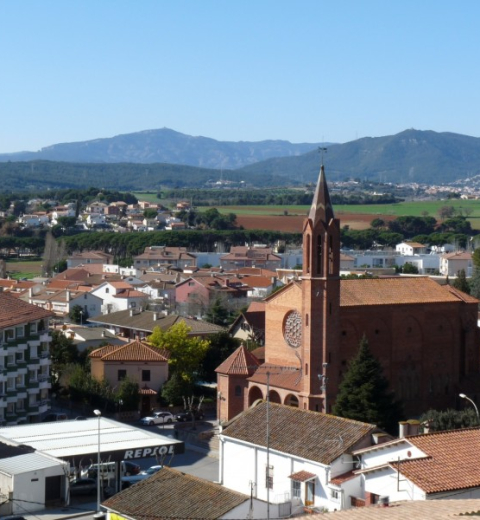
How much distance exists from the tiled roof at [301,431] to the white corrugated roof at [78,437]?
3293 mm

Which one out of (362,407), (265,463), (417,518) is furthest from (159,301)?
A: (417,518)

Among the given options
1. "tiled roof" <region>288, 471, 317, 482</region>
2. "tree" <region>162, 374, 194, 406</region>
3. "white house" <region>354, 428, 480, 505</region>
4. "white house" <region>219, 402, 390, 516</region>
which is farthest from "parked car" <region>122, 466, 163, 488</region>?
"tree" <region>162, 374, 194, 406</region>

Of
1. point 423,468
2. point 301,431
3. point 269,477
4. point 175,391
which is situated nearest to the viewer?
point 423,468

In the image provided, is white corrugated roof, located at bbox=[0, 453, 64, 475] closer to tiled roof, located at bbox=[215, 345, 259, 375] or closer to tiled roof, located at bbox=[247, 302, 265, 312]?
tiled roof, located at bbox=[215, 345, 259, 375]

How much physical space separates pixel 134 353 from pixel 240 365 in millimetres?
4811

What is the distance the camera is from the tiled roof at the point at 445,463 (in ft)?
74.9

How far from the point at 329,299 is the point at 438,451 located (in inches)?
661

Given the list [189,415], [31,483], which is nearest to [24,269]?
[189,415]

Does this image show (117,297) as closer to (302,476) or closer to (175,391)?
(175,391)

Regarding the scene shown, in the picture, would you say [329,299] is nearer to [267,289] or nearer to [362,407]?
[362,407]

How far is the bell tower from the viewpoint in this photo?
40438 millimetres

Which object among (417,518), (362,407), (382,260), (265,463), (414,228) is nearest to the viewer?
(417,518)

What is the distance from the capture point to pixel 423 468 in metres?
23.4

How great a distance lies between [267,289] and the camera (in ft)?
276
